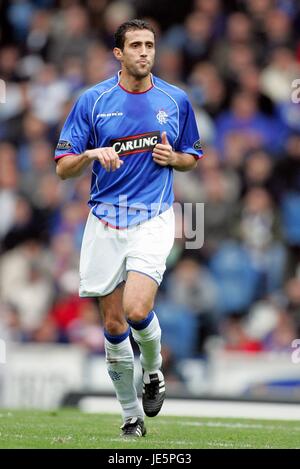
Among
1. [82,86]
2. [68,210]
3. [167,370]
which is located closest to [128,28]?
[167,370]

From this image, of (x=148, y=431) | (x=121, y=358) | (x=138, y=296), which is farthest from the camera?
(x=148, y=431)

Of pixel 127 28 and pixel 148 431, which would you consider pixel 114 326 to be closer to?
pixel 148 431

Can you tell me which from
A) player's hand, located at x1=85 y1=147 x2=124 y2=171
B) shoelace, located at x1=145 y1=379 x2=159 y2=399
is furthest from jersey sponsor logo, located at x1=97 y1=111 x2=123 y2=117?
shoelace, located at x1=145 y1=379 x2=159 y2=399

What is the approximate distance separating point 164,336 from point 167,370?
0.77 meters

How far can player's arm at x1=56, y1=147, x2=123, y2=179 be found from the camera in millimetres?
8172

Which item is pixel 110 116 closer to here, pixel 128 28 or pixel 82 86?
pixel 128 28

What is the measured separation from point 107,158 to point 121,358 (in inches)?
58.1

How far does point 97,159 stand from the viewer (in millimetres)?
8359

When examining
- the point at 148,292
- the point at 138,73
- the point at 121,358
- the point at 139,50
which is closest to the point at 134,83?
the point at 138,73

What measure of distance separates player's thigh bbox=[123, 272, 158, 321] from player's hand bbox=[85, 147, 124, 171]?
0.77 m

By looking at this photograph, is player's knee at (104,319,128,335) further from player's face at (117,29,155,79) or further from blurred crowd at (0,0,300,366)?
A: blurred crowd at (0,0,300,366)

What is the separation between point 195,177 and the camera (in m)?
16.2

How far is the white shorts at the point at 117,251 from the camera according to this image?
8.53 m

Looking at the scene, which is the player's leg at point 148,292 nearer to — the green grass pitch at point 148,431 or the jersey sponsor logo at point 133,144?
the green grass pitch at point 148,431
